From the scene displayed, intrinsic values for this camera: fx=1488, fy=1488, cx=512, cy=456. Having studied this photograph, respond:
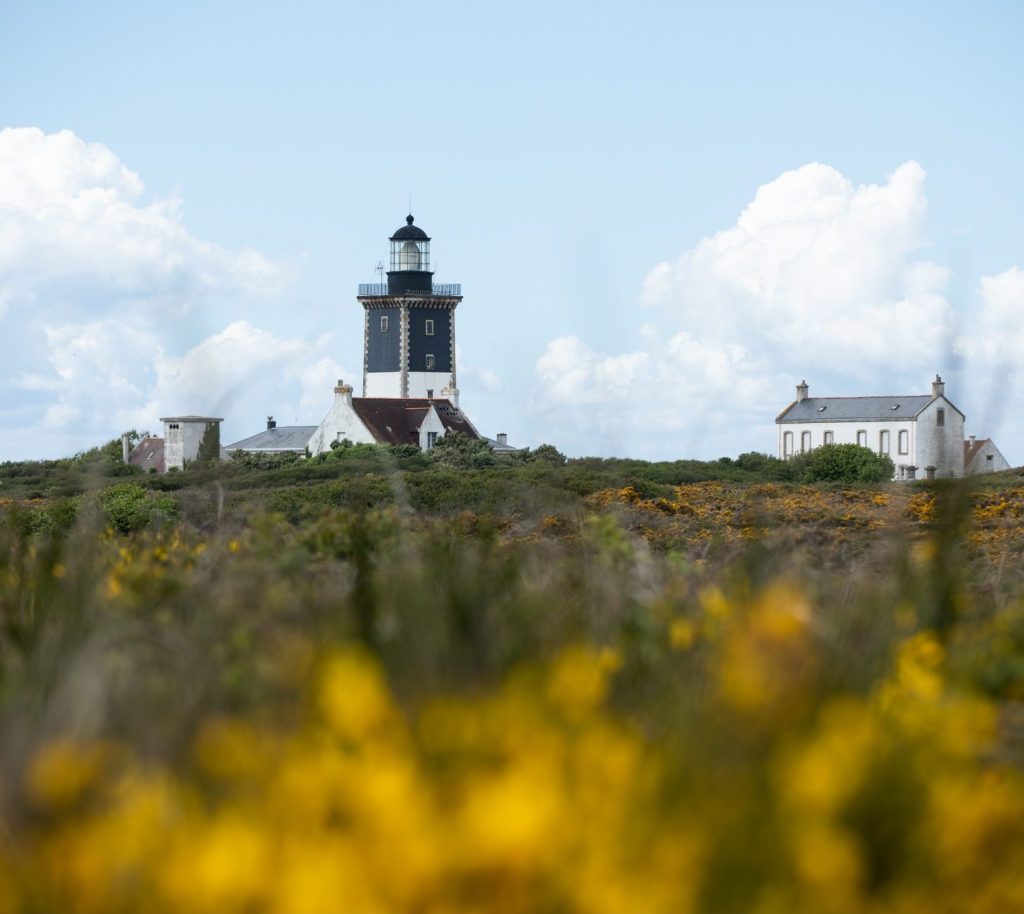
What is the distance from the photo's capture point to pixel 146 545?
5.99m

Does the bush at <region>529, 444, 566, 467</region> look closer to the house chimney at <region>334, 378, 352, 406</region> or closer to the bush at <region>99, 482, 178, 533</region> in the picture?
the house chimney at <region>334, 378, 352, 406</region>

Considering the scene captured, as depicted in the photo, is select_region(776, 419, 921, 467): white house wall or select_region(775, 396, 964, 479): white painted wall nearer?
select_region(775, 396, 964, 479): white painted wall

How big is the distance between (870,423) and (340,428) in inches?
898

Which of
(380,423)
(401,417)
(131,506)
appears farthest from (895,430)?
(131,506)

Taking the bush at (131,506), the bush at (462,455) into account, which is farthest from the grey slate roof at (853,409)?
the bush at (131,506)

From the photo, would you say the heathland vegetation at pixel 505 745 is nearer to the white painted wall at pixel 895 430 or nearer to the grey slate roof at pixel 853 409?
the white painted wall at pixel 895 430

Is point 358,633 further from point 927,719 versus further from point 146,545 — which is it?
point 146,545

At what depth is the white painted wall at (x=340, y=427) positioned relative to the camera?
177ft

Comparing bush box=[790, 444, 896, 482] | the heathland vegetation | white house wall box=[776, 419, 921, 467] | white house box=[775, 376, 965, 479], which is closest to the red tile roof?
white house box=[775, 376, 965, 479]

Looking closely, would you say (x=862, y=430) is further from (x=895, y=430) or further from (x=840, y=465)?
(x=840, y=465)

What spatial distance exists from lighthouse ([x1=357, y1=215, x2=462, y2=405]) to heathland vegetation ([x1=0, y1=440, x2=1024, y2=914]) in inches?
2314

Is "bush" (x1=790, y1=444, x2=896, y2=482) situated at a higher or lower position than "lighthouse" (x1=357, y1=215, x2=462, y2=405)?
lower

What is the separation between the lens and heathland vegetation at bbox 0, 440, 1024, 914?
5.92 ft

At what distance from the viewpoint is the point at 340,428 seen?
55188 mm
